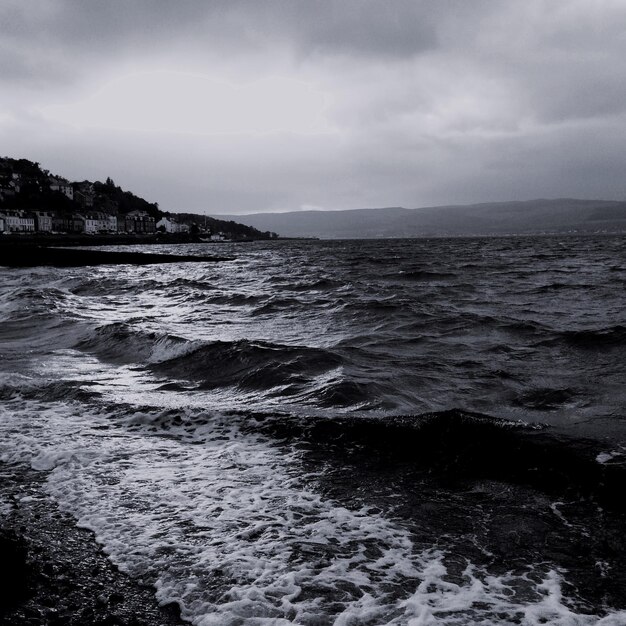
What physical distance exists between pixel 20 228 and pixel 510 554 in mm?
138222

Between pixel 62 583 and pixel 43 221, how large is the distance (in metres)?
144

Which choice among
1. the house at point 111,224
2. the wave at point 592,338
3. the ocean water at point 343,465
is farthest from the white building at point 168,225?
the wave at point 592,338

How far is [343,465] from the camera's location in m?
5.93

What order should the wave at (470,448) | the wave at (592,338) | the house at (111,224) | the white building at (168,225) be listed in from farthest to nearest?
the white building at (168,225) < the house at (111,224) < the wave at (592,338) < the wave at (470,448)

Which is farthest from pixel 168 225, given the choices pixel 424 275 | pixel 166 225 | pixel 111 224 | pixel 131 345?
pixel 131 345

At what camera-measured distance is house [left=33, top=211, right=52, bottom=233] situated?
423 ft

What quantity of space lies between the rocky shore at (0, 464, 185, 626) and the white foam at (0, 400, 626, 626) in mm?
128

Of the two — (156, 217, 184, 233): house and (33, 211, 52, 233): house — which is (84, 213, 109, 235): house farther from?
(156, 217, 184, 233): house

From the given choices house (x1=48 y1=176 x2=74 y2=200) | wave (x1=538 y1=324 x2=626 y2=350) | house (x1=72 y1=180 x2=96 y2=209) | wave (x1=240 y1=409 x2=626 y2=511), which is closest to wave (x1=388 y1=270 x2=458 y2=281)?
wave (x1=538 y1=324 x2=626 y2=350)

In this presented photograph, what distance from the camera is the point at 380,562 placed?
4062 millimetres

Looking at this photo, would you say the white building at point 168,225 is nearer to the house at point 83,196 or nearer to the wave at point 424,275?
the house at point 83,196

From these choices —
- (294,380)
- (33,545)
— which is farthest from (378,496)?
(294,380)

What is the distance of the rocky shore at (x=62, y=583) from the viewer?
3.29 m

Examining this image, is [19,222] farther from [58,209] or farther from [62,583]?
[62,583]
